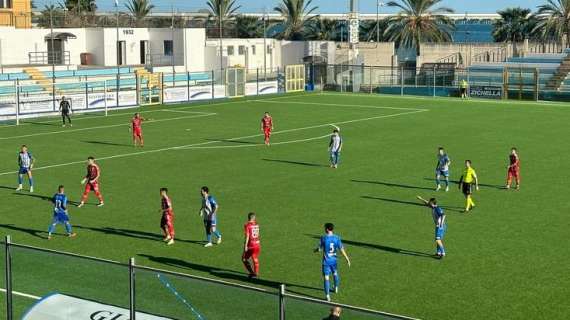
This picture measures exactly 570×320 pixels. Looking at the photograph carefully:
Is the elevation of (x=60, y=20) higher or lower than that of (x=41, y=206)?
higher

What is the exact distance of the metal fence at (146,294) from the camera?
1184 cm

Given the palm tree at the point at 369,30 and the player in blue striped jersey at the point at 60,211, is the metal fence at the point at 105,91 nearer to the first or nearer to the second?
the player in blue striped jersey at the point at 60,211

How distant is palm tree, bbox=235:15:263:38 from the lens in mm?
136375

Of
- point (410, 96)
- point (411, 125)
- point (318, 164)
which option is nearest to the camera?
point (318, 164)

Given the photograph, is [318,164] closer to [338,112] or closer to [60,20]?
[338,112]

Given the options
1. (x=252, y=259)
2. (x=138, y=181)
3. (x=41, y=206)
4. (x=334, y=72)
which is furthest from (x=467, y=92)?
(x=252, y=259)

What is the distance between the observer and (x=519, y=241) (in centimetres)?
2330

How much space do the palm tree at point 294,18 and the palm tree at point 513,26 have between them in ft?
84.6

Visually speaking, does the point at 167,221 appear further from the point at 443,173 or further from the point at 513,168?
the point at 513,168

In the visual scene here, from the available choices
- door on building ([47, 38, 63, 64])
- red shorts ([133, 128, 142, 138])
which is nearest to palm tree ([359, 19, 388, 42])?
door on building ([47, 38, 63, 64])

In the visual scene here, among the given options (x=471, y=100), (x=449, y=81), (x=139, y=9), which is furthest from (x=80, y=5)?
(x=471, y=100)

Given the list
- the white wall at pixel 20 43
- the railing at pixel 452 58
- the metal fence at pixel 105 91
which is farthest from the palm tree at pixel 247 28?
the metal fence at pixel 105 91

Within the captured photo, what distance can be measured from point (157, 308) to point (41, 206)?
15.4m

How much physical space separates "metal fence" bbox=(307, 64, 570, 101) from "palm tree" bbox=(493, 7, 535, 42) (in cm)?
3799
